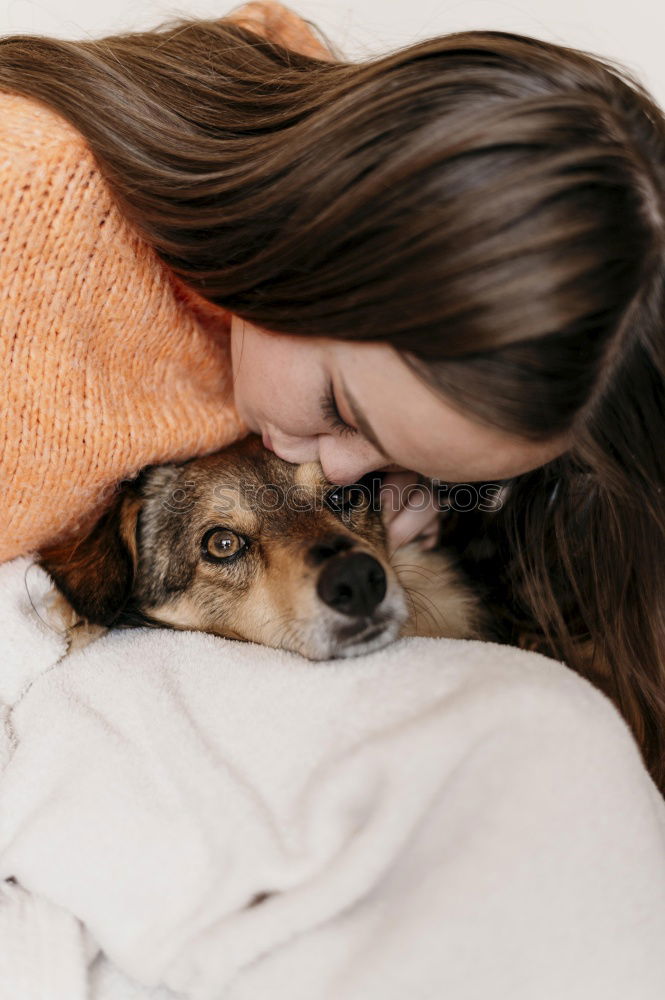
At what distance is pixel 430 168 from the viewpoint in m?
1.04

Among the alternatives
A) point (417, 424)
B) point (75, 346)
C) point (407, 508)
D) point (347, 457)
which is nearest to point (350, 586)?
point (347, 457)

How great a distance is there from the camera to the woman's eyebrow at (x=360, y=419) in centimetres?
121

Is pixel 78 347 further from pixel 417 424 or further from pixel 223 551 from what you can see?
pixel 417 424

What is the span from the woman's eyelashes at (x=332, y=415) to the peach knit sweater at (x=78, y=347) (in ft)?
1.03

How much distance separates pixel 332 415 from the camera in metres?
1.31

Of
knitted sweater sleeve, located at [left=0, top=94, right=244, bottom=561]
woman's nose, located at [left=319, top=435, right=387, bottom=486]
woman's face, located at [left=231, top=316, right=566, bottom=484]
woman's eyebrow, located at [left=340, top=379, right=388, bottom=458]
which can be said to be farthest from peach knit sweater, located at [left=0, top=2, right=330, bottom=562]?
woman's eyebrow, located at [left=340, top=379, right=388, bottom=458]

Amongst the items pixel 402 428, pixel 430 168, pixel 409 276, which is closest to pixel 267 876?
pixel 402 428

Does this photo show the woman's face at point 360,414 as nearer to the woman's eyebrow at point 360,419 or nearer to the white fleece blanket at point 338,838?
the woman's eyebrow at point 360,419

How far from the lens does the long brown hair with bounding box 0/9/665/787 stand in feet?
3.39

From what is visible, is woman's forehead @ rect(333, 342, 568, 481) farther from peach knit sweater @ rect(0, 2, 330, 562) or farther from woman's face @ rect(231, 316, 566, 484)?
peach knit sweater @ rect(0, 2, 330, 562)

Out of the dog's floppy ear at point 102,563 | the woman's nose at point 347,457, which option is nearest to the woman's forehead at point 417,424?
the woman's nose at point 347,457

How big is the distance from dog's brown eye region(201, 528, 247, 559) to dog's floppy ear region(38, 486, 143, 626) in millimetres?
130

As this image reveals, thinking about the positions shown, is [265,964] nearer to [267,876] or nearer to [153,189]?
[267,876]

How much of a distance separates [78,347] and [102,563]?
1.15 ft
